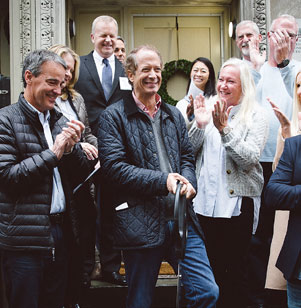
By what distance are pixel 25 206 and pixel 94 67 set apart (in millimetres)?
1899

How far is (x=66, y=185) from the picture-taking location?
316 centimetres

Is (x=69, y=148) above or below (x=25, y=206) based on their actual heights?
above

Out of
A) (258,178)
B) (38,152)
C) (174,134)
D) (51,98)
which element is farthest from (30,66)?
(258,178)

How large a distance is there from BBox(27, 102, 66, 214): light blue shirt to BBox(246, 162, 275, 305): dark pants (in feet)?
5.67

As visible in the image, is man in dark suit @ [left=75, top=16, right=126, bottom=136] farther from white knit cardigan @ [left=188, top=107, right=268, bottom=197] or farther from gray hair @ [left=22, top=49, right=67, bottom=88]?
gray hair @ [left=22, top=49, right=67, bottom=88]

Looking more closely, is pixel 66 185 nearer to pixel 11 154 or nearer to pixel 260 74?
pixel 11 154

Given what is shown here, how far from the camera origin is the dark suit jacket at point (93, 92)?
431 cm

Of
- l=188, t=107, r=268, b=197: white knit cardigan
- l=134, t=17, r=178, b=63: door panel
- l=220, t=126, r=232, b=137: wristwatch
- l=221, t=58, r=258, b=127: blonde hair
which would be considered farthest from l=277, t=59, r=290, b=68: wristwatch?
l=134, t=17, r=178, b=63: door panel

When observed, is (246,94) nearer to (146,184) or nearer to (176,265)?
(146,184)

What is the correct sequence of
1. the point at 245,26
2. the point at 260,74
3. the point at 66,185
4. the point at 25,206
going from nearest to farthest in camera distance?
the point at 25,206, the point at 66,185, the point at 260,74, the point at 245,26

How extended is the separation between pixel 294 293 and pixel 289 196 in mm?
561

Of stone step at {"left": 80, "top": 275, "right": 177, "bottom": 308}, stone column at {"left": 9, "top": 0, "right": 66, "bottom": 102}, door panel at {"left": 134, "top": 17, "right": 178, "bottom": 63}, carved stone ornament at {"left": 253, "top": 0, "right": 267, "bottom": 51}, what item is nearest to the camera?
stone step at {"left": 80, "top": 275, "right": 177, "bottom": 308}

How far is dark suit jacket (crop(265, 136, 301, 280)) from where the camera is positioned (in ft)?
9.11

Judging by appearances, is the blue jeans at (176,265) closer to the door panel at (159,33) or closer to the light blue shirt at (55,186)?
the light blue shirt at (55,186)
